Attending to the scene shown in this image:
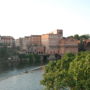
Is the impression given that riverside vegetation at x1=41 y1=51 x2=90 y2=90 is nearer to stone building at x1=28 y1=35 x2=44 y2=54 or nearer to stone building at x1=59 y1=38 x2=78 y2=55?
stone building at x1=59 y1=38 x2=78 y2=55

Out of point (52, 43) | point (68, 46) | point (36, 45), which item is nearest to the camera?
point (68, 46)

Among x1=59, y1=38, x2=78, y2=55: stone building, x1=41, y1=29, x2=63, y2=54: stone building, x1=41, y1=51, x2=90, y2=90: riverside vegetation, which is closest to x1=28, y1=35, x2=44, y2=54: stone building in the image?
x1=41, y1=29, x2=63, y2=54: stone building

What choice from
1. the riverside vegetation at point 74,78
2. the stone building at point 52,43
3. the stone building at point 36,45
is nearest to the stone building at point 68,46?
the stone building at point 52,43

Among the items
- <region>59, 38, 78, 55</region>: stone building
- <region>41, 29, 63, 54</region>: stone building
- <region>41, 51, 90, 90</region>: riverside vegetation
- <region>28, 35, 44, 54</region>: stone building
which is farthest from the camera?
<region>28, 35, 44, 54</region>: stone building

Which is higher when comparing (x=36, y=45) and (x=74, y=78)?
(x=36, y=45)

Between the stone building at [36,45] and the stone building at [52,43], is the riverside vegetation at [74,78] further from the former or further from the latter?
the stone building at [36,45]

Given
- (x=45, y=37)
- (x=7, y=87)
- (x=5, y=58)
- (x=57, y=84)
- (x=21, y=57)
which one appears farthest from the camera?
(x=45, y=37)

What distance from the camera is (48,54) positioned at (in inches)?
3046

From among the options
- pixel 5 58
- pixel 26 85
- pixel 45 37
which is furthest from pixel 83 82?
pixel 45 37

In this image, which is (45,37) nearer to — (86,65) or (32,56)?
(32,56)

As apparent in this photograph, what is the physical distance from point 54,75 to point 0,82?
43.6ft

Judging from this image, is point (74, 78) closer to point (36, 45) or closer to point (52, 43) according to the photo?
point (52, 43)

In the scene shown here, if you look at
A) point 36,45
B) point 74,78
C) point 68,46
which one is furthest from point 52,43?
point 74,78

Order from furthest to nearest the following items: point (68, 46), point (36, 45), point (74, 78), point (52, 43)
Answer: point (36, 45), point (52, 43), point (68, 46), point (74, 78)
